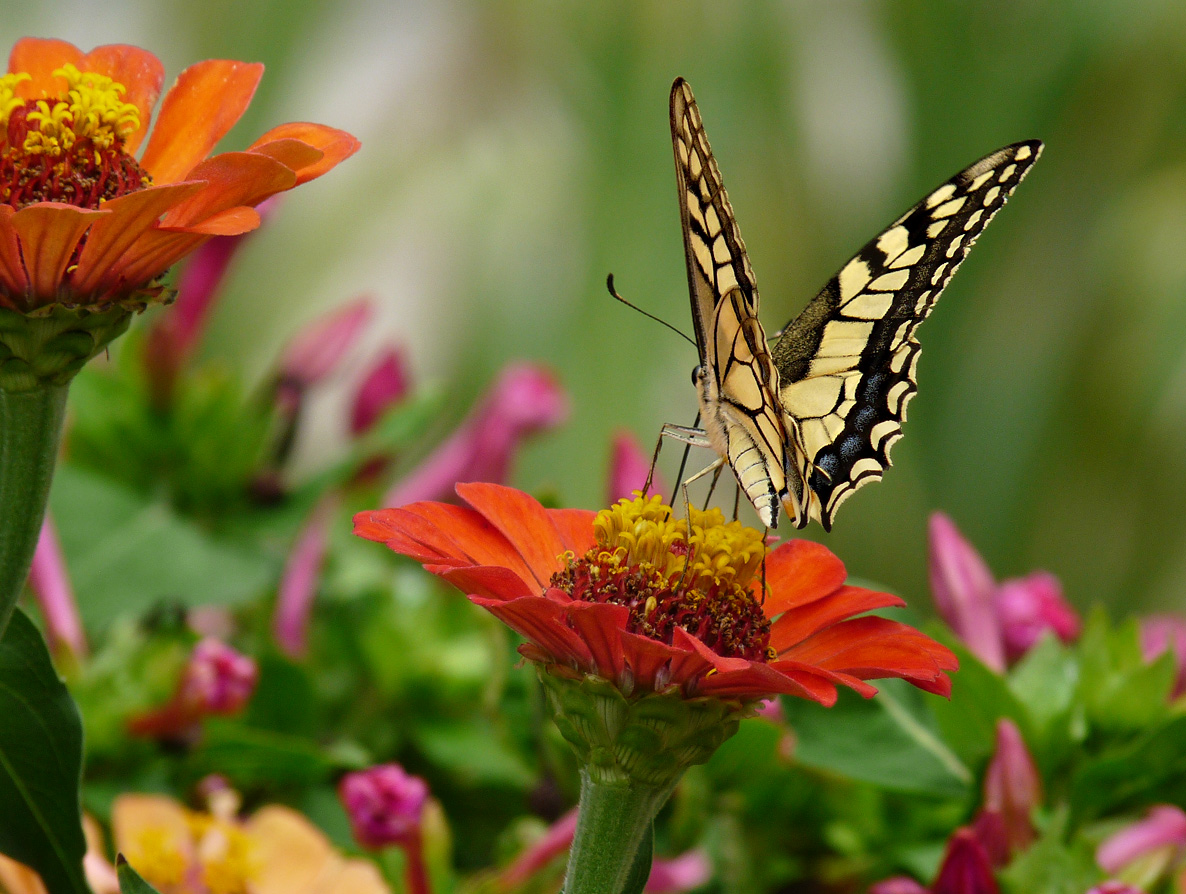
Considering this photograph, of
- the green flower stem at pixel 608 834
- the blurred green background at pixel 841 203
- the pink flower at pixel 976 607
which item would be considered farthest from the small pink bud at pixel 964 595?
the blurred green background at pixel 841 203

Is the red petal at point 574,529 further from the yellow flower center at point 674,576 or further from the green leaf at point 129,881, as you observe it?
the green leaf at point 129,881

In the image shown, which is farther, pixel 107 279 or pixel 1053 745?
pixel 1053 745

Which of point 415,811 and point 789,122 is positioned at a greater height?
point 789,122

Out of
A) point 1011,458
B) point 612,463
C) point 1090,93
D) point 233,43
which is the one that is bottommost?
point 1011,458

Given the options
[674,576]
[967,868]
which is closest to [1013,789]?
[967,868]

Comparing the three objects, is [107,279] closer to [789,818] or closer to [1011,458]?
[789,818]

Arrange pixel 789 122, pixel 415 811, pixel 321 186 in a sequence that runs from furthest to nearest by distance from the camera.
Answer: pixel 789 122
pixel 321 186
pixel 415 811

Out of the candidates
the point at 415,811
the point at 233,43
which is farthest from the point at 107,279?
the point at 233,43
